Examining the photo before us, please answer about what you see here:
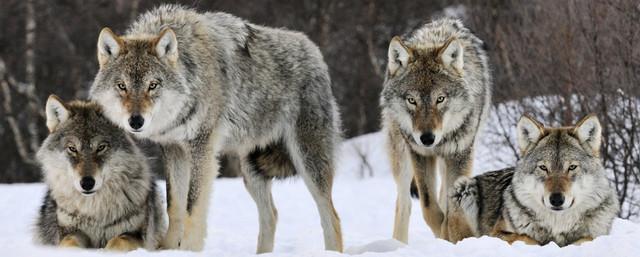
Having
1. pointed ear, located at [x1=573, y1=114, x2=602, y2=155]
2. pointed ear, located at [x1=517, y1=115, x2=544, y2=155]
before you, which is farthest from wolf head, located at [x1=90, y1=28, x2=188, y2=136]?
pointed ear, located at [x1=573, y1=114, x2=602, y2=155]

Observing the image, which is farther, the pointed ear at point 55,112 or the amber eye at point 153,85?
the pointed ear at point 55,112

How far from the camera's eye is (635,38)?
927cm

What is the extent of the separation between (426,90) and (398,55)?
0.45m

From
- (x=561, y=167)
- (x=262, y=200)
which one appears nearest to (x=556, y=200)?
(x=561, y=167)

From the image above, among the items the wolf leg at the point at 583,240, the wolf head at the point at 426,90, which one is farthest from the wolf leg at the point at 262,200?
the wolf leg at the point at 583,240

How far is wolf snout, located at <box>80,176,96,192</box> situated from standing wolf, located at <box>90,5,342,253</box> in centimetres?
39

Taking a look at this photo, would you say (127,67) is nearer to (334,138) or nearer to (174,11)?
(174,11)

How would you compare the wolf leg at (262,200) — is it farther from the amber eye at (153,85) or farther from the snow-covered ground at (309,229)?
the amber eye at (153,85)

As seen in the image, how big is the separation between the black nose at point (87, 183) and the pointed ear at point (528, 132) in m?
2.75

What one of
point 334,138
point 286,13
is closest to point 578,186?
point 334,138

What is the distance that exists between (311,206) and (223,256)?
503cm

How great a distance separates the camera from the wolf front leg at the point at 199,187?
6988 millimetres

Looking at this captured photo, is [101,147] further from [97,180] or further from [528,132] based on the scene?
[528,132]

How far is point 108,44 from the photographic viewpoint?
22.4 feet
